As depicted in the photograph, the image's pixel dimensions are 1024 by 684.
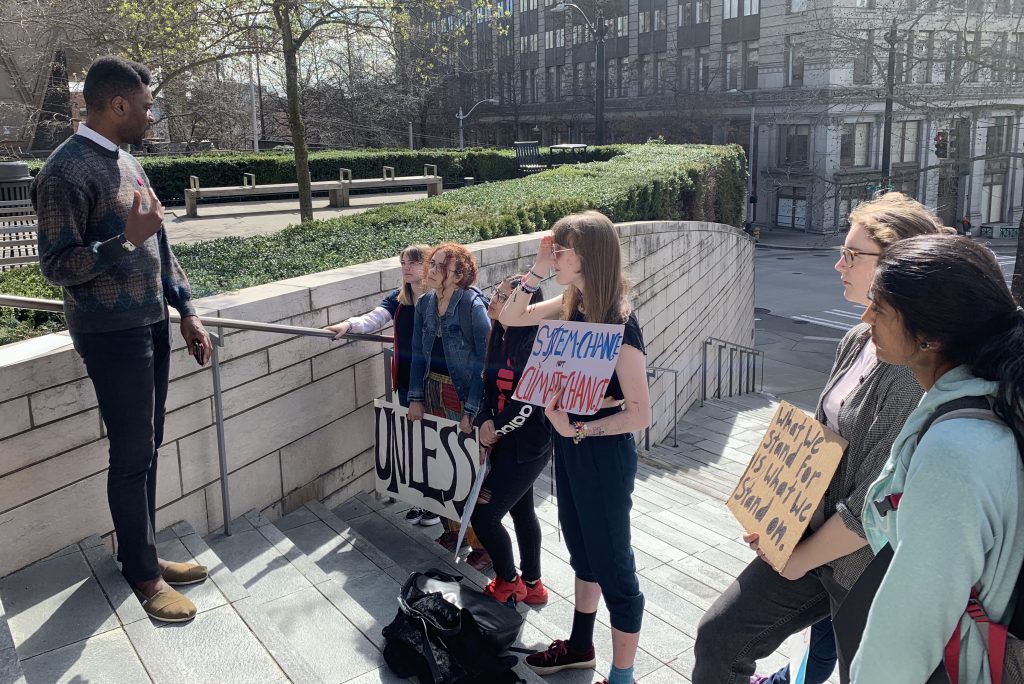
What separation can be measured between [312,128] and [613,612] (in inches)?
2013

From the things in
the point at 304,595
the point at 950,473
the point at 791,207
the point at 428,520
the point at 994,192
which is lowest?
the point at 791,207

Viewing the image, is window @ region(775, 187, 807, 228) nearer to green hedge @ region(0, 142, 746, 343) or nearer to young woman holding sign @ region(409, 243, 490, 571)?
green hedge @ region(0, 142, 746, 343)

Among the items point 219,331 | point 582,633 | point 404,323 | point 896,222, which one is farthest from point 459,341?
point 896,222

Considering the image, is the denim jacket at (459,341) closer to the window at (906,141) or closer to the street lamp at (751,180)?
the street lamp at (751,180)

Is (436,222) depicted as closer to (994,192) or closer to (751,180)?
(751,180)

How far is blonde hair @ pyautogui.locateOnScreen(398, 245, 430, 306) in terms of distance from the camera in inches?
215

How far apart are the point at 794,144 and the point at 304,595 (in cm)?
5106

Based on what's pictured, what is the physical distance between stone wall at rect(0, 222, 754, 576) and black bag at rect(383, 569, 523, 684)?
162 centimetres

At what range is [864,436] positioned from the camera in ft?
9.16

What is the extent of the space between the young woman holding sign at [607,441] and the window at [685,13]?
5777 centimetres

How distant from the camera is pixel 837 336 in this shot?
27.6 meters

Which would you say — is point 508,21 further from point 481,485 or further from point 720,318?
point 481,485

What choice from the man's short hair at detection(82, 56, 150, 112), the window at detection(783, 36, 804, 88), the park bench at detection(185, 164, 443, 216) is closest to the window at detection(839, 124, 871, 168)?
the window at detection(783, 36, 804, 88)

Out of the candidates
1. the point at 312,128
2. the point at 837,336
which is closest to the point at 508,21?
the point at 312,128
